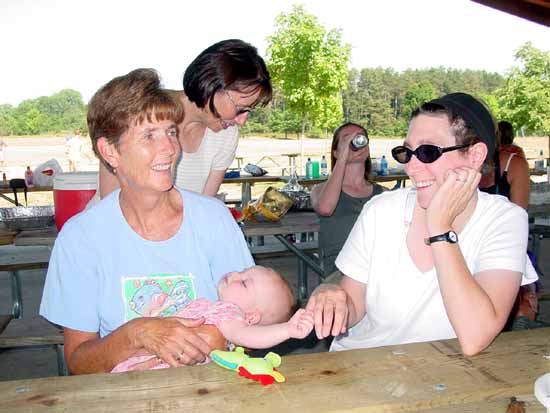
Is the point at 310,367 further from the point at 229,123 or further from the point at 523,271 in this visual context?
the point at 229,123

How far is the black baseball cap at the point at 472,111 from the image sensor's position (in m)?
1.71

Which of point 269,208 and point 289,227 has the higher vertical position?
point 269,208

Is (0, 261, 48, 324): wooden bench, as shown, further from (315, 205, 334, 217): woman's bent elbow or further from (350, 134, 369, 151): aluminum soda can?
(350, 134, 369, 151): aluminum soda can

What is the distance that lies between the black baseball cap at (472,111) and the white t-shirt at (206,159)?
4.75 feet

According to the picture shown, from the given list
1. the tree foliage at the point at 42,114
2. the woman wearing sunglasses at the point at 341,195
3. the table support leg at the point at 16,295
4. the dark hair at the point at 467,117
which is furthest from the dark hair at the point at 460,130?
the tree foliage at the point at 42,114

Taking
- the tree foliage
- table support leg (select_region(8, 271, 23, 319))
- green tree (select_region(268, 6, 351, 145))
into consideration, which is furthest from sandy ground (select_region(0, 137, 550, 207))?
table support leg (select_region(8, 271, 23, 319))

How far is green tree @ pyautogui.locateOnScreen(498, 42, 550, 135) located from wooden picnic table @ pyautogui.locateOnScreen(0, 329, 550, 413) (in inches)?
708

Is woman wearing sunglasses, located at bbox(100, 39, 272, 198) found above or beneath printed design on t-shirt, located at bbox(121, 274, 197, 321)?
above

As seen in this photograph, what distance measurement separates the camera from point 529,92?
1773 centimetres

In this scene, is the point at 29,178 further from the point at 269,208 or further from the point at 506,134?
the point at 506,134

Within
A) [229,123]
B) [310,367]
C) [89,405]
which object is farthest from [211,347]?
[229,123]

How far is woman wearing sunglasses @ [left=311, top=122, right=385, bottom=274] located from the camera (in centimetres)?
362

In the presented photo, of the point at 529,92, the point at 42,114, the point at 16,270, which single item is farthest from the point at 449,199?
the point at 42,114

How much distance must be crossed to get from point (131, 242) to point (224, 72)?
0.95 m
